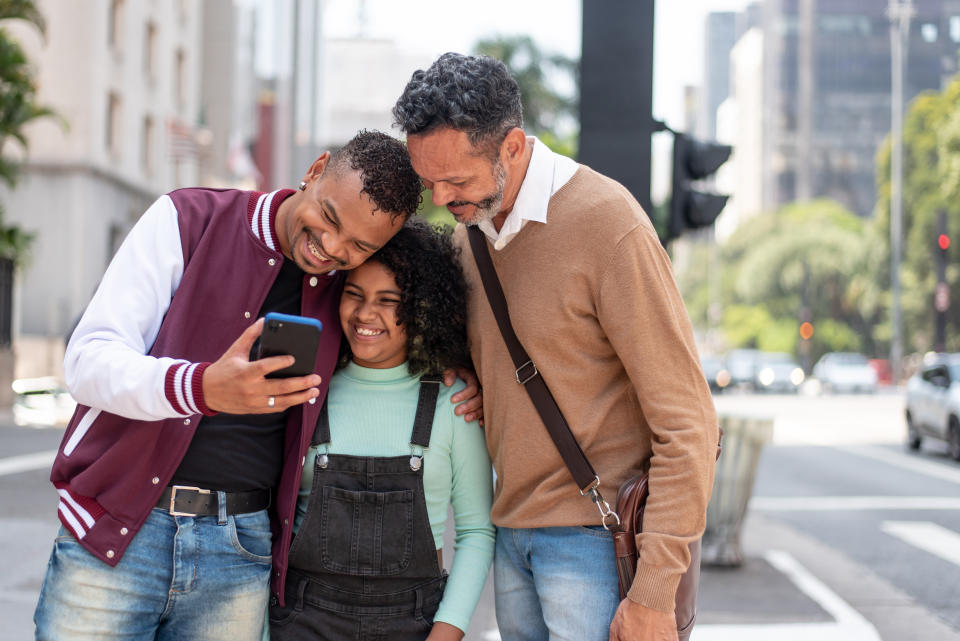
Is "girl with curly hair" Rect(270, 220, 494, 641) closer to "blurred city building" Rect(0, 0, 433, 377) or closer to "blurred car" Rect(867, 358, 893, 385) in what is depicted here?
"blurred city building" Rect(0, 0, 433, 377)

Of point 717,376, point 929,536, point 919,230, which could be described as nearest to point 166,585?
point 929,536

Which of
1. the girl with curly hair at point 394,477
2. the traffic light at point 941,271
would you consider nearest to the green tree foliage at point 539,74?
the traffic light at point 941,271

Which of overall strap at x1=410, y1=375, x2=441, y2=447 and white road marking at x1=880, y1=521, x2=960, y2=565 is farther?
white road marking at x1=880, y1=521, x2=960, y2=565

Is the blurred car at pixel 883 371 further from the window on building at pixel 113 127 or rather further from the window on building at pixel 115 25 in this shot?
the window on building at pixel 115 25

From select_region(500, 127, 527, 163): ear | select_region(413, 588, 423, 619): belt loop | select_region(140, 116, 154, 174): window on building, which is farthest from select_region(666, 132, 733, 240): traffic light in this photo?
select_region(140, 116, 154, 174): window on building

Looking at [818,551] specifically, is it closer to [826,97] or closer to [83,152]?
[83,152]

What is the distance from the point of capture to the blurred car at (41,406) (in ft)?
60.8

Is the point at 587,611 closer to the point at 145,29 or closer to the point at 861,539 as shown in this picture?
the point at 861,539

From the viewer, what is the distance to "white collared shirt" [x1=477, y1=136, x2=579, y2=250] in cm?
252

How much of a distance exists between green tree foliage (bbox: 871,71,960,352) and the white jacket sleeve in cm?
3469

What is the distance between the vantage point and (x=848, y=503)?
35.8 ft

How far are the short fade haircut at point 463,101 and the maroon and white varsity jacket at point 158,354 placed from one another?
0.46m

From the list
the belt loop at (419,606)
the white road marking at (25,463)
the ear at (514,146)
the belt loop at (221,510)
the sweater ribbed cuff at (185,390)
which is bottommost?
the white road marking at (25,463)

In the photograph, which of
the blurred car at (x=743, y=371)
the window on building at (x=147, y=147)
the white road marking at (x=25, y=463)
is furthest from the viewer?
the blurred car at (x=743, y=371)
